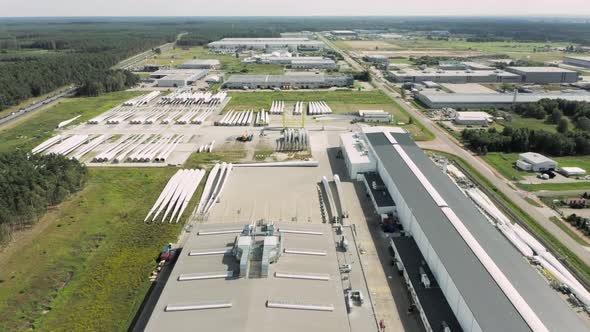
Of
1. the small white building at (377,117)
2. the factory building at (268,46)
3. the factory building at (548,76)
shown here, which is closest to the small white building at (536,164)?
the small white building at (377,117)

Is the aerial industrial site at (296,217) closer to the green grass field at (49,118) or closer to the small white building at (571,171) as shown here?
the small white building at (571,171)

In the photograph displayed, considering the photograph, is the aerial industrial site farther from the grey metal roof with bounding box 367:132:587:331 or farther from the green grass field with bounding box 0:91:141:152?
the green grass field with bounding box 0:91:141:152

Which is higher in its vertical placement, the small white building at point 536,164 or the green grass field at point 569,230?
the small white building at point 536,164

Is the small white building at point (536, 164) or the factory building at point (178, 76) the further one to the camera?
the factory building at point (178, 76)

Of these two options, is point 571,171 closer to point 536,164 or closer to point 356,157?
point 536,164

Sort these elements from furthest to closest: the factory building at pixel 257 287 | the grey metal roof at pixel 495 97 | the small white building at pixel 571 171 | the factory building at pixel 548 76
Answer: the factory building at pixel 548 76, the grey metal roof at pixel 495 97, the small white building at pixel 571 171, the factory building at pixel 257 287

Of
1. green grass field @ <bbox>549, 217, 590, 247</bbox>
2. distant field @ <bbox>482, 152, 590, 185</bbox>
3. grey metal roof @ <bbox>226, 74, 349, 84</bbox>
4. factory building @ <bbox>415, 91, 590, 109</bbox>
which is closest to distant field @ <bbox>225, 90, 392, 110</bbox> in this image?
grey metal roof @ <bbox>226, 74, 349, 84</bbox>
